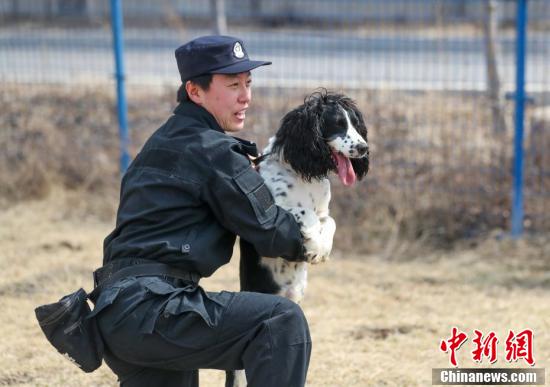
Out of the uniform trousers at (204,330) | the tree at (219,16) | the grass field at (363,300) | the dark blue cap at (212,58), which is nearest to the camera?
the uniform trousers at (204,330)

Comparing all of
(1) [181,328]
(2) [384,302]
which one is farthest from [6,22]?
(1) [181,328]

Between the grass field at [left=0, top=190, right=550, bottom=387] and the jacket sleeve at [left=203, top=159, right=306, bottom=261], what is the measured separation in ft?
4.52

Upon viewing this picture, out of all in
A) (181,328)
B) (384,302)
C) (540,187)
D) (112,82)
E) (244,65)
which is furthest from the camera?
(112,82)

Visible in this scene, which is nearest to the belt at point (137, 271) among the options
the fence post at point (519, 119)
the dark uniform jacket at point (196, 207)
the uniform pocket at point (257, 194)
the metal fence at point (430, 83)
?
the dark uniform jacket at point (196, 207)

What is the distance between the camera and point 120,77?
24.1 feet

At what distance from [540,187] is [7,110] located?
4.61 metres

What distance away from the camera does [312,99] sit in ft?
11.1

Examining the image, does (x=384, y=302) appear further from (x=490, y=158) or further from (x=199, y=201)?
(x=199, y=201)

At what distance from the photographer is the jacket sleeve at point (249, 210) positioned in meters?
Result: 2.96

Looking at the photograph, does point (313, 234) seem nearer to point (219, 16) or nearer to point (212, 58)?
point (212, 58)

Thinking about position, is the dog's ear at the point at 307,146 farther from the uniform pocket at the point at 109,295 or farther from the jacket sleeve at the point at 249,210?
the uniform pocket at the point at 109,295

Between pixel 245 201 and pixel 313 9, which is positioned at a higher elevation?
pixel 313 9

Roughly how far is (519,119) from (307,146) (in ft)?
11.0

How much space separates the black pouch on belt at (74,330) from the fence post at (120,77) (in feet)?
14.8
